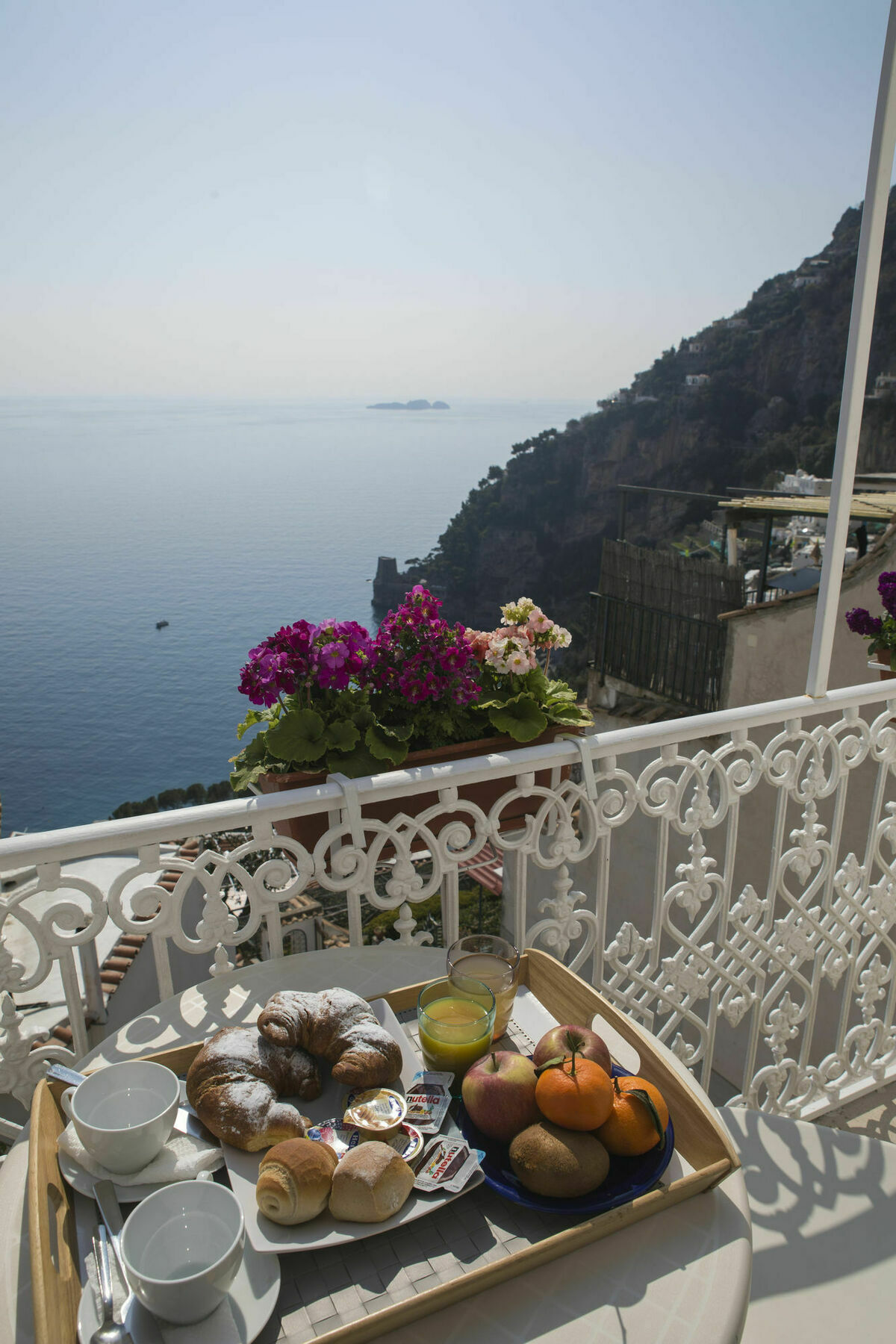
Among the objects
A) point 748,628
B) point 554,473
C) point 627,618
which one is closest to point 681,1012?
point 748,628

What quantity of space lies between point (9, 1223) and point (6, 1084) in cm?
52

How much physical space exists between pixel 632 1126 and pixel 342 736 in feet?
2.73

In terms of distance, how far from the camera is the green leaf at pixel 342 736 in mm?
A: 1432

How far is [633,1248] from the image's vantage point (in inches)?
29.0

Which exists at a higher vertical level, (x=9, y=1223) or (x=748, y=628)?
(x=9, y=1223)

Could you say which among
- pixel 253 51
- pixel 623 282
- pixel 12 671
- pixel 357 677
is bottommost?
pixel 12 671

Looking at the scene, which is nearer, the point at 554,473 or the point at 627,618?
the point at 627,618

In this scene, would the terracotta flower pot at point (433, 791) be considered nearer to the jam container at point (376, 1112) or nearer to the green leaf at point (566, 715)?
the green leaf at point (566, 715)

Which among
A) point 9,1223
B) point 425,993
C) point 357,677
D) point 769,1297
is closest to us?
point 9,1223

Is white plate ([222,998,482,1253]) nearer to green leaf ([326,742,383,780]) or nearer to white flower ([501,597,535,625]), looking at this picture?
green leaf ([326,742,383,780])

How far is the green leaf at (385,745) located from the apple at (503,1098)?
2.18 feet

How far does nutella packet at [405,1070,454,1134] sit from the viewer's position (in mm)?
823

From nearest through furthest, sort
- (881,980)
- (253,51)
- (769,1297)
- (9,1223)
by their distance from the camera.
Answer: (9,1223) → (769,1297) → (881,980) → (253,51)

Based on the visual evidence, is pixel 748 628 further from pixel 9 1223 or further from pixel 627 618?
pixel 9 1223
